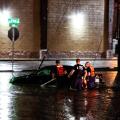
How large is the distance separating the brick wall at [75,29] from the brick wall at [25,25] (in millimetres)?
1574

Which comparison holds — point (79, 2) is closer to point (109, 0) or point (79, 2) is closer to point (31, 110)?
point (109, 0)

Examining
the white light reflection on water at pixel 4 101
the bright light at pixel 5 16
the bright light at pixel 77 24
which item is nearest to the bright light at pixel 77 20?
the bright light at pixel 77 24

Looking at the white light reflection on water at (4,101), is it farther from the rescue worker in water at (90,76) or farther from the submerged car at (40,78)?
the rescue worker in water at (90,76)

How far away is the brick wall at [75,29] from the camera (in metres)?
55.2

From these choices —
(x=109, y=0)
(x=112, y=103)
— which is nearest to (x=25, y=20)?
(x=109, y=0)

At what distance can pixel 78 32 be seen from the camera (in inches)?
2223

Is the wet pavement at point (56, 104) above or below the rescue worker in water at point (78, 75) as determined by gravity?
below

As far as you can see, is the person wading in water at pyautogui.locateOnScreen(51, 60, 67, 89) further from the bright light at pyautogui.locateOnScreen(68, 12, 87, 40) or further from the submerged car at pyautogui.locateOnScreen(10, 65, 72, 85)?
the bright light at pyautogui.locateOnScreen(68, 12, 87, 40)

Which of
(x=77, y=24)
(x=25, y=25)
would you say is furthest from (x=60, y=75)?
(x=77, y=24)

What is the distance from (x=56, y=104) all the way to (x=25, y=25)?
37636mm

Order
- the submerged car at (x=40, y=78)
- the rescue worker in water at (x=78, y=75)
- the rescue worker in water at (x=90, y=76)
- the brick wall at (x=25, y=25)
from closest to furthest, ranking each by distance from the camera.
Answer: the rescue worker in water at (x=78, y=75) < the rescue worker in water at (x=90, y=76) < the submerged car at (x=40, y=78) < the brick wall at (x=25, y=25)

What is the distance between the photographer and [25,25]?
180 ft

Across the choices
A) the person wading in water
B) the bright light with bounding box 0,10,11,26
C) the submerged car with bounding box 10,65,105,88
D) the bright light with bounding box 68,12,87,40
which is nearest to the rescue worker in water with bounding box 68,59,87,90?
the person wading in water

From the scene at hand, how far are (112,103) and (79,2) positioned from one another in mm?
38772
